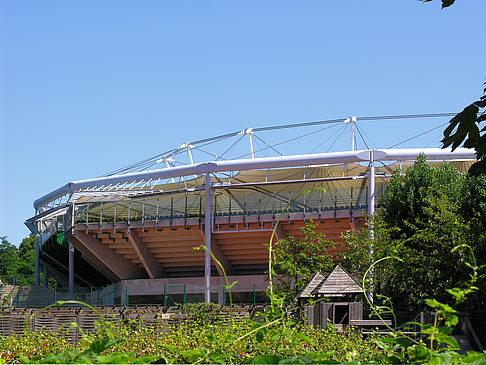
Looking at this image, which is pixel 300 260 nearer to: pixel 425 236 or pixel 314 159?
pixel 425 236

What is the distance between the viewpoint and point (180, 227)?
130 feet

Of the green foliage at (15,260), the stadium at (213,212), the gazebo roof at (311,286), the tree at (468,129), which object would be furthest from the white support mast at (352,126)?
the green foliage at (15,260)

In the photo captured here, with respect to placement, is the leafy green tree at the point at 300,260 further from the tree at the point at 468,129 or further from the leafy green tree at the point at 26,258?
the leafy green tree at the point at 26,258

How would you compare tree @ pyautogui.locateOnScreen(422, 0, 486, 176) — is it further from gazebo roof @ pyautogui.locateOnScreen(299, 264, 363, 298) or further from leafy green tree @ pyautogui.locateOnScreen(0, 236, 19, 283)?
leafy green tree @ pyautogui.locateOnScreen(0, 236, 19, 283)

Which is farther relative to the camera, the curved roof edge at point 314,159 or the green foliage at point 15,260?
the green foliage at point 15,260

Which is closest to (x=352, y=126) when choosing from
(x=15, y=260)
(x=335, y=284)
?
(x=335, y=284)

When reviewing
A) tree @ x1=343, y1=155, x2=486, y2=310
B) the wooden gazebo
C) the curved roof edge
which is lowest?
the wooden gazebo

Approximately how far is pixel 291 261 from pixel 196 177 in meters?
13.4

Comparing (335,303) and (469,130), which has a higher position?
(469,130)

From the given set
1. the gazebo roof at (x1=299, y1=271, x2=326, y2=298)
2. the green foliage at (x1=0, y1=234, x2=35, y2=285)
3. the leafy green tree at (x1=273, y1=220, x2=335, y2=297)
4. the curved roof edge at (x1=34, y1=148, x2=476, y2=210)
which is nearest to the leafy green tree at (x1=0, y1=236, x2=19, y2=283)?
the green foliage at (x1=0, y1=234, x2=35, y2=285)

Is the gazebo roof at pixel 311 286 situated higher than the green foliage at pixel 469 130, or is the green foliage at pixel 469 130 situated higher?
the green foliage at pixel 469 130

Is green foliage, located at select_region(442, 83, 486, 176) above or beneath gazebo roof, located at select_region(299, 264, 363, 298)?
above

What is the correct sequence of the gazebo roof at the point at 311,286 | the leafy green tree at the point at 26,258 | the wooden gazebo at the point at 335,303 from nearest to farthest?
the wooden gazebo at the point at 335,303 < the gazebo roof at the point at 311,286 < the leafy green tree at the point at 26,258

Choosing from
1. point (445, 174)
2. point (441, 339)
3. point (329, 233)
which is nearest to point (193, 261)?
point (329, 233)
